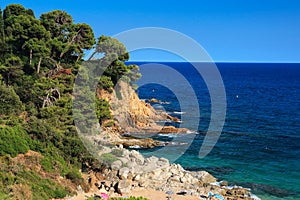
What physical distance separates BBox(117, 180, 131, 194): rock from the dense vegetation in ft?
8.78

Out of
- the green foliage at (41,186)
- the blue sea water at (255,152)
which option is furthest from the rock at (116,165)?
the blue sea water at (255,152)

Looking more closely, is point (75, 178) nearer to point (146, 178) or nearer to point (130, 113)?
point (146, 178)

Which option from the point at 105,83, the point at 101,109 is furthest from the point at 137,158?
the point at 105,83

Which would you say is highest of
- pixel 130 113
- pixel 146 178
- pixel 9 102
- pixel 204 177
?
pixel 130 113

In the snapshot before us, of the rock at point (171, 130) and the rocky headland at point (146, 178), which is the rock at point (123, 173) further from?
the rock at point (171, 130)

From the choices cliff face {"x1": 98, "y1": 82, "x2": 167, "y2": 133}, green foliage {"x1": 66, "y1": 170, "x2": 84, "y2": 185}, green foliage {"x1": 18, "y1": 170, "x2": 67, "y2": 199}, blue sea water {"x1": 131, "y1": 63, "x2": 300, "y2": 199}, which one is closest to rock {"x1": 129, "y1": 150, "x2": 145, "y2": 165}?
blue sea water {"x1": 131, "y1": 63, "x2": 300, "y2": 199}

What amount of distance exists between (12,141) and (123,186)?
775 cm

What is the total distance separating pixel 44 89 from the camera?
2888cm

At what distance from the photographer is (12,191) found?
1897 cm

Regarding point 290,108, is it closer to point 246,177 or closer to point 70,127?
point 246,177

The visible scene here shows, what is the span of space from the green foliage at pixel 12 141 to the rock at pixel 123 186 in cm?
651

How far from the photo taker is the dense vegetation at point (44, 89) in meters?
21.8

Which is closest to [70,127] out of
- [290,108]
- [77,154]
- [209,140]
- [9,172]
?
[77,154]

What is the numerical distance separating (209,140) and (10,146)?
25.2 meters
